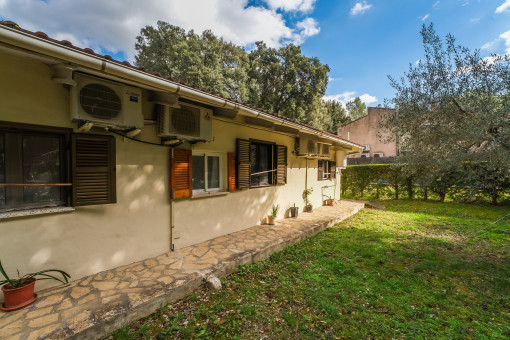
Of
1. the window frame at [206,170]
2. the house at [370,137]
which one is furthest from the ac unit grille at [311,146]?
the house at [370,137]

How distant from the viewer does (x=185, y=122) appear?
4.00 metres

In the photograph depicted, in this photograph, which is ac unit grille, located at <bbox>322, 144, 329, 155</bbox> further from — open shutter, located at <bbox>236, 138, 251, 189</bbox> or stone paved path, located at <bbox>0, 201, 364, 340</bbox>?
stone paved path, located at <bbox>0, 201, 364, 340</bbox>

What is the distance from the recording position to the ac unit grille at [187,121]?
3.88 meters

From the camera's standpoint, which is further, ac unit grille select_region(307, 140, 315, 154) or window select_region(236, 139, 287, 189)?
ac unit grille select_region(307, 140, 315, 154)

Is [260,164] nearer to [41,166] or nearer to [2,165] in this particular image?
[41,166]

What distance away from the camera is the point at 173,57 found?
16.7 metres

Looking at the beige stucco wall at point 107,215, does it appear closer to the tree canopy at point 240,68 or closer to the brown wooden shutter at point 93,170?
the brown wooden shutter at point 93,170

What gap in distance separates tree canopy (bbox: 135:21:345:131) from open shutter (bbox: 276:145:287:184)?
11.4 metres

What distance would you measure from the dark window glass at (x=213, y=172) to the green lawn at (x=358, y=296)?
2.15m

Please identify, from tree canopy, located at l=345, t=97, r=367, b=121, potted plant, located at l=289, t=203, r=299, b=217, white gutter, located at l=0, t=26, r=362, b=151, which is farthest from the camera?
tree canopy, located at l=345, t=97, r=367, b=121

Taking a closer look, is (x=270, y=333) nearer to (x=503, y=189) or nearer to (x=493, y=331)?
(x=493, y=331)

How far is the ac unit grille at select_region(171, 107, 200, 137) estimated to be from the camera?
388 centimetres

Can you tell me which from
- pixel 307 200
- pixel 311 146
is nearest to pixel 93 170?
pixel 311 146

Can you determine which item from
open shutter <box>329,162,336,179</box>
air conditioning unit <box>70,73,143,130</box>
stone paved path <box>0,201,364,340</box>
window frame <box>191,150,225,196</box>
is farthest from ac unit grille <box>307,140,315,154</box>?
air conditioning unit <box>70,73,143,130</box>
